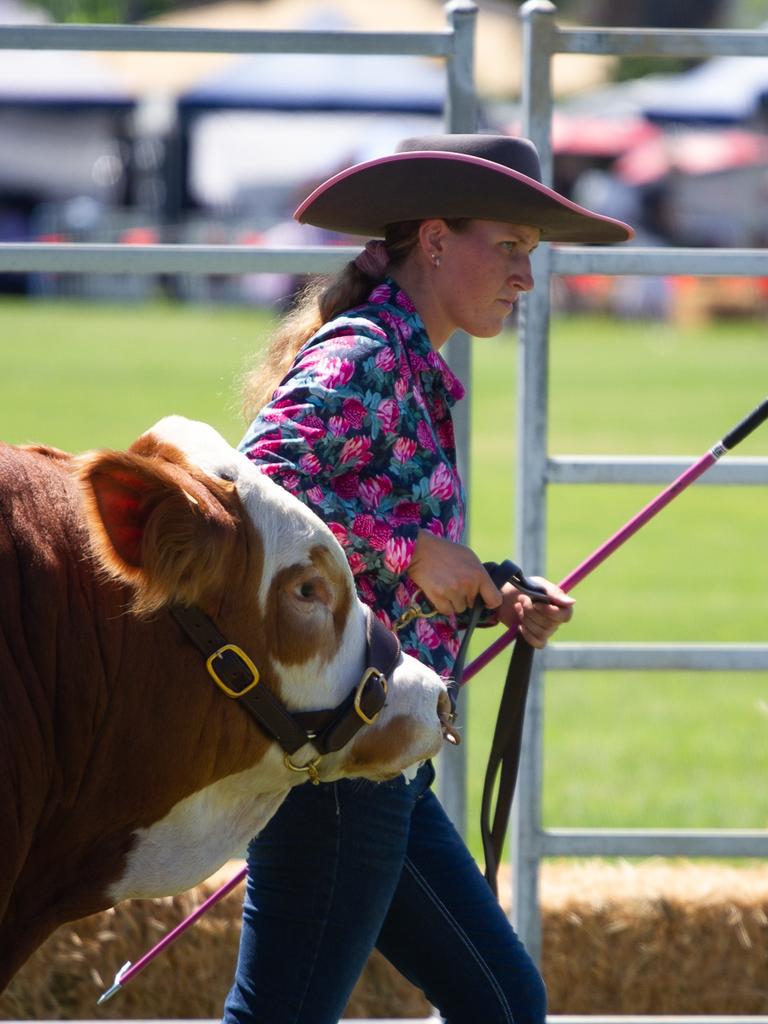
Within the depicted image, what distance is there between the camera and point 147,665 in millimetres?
2559

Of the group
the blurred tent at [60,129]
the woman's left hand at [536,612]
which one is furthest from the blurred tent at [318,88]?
the woman's left hand at [536,612]

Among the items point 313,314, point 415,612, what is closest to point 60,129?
point 313,314

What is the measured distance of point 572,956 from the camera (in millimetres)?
4258

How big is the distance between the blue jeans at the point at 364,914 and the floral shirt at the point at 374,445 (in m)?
0.30

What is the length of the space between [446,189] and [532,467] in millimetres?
1094

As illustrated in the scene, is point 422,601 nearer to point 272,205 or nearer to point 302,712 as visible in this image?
point 302,712

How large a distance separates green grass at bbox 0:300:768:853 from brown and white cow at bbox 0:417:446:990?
659 mm

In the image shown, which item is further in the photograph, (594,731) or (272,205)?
(272,205)

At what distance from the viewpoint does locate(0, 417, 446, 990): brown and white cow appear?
8.09 feet

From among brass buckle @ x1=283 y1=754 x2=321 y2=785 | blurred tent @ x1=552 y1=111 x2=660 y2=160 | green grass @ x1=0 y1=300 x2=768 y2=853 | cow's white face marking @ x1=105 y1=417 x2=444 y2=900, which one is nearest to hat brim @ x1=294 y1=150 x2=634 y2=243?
green grass @ x1=0 y1=300 x2=768 y2=853

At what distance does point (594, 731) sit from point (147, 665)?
4.91 metres

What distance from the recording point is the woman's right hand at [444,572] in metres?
2.79

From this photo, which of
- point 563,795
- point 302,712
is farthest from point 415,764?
point 563,795

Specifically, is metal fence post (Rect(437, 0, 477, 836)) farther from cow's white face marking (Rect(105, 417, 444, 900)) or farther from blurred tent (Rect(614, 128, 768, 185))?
blurred tent (Rect(614, 128, 768, 185))
